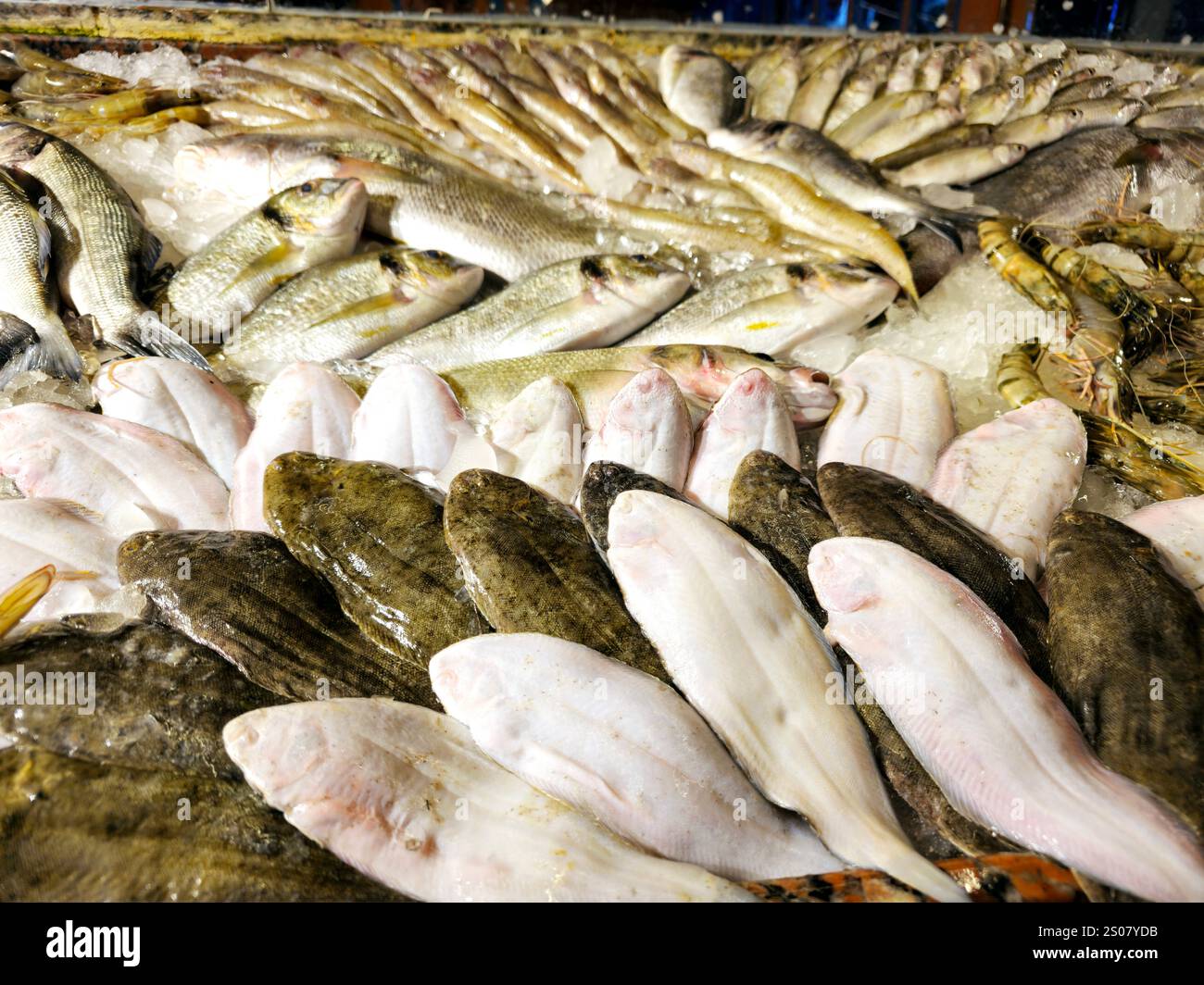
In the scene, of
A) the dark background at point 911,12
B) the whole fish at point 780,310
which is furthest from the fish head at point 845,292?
the dark background at point 911,12

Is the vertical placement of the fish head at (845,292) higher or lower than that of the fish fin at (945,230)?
lower

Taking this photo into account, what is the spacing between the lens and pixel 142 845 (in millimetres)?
1585

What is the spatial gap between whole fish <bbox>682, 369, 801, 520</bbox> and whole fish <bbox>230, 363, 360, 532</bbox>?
46.8 inches

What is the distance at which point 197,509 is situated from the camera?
2.61m

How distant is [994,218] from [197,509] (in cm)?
414

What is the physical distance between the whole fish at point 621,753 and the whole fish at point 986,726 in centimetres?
35

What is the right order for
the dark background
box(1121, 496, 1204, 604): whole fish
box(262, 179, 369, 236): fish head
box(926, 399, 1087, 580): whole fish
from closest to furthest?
box(1121, 496, 1204, 604): whole fish < box(926, 399, 1087, 580): whole fish < box(262, 179, 369, 236): fish head < the dark background

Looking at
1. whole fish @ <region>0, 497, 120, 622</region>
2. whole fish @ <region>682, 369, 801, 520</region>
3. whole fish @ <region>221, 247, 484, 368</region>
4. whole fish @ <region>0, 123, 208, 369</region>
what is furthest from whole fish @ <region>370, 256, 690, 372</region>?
whole fish @ <region>0, 497, 120, 622</region>

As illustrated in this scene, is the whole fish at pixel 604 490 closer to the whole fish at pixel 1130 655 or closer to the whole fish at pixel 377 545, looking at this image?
the whole fish at pixel 377 545

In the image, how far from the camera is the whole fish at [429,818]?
1.55m

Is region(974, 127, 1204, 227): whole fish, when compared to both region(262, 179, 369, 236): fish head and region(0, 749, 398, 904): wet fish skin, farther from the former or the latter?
region(0, 749, 398, 904): wet fish skin

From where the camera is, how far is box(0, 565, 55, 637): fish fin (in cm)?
192

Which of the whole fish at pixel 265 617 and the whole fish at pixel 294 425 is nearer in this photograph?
the whole fish at pixel 265 617

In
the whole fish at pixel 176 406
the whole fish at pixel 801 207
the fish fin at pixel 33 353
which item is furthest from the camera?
the whole fish at pixel 801 207
